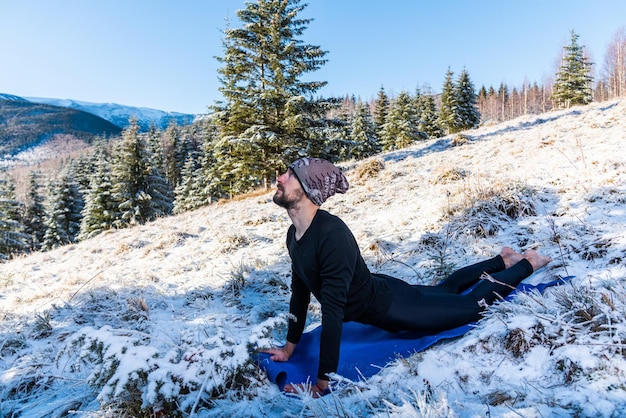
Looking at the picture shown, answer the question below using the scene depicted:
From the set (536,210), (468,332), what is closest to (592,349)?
(468,332)

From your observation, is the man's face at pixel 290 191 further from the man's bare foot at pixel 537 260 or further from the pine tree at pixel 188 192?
the pine tree at pixel 188 192

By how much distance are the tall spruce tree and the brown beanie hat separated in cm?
1071

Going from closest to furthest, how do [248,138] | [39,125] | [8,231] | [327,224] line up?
1. [327,224]
2. [248,138]
3. [8,231]
4. [39,125]

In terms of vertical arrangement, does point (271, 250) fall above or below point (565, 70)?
Result: below

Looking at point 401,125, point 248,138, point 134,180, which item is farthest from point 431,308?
point 401,125

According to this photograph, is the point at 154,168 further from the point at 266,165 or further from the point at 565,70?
the point at 565,70

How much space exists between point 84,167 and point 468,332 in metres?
45.2

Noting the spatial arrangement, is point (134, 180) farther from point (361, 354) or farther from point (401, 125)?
point (361, 354)

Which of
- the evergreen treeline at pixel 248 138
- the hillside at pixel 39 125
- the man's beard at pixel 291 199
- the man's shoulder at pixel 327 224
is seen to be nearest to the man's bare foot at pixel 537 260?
the man's shoulder at pixel 327 224

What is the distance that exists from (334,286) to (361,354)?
0.63m

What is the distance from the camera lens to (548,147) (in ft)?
23.7

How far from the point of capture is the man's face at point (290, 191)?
220 cm

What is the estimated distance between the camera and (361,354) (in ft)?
7.41

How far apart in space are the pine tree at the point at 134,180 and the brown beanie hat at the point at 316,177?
2355 cm
